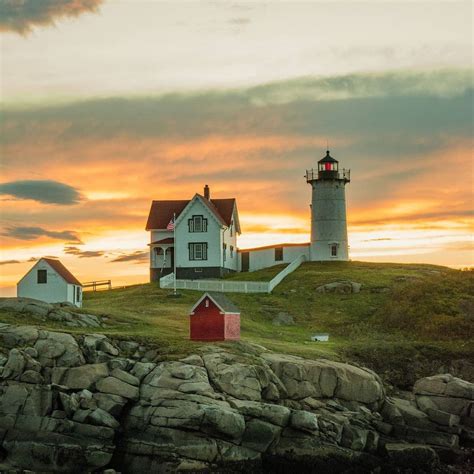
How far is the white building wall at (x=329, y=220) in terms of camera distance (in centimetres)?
8506

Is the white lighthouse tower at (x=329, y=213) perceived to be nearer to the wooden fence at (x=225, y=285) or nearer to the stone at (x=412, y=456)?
the wooden fence at (x=225, y=285)

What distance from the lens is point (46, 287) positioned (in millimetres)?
59219

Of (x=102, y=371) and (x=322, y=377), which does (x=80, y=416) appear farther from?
(x=322, y=377)

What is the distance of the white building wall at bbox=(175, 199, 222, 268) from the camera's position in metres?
77.8

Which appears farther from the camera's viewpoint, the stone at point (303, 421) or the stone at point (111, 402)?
the stone at point (303, 421)

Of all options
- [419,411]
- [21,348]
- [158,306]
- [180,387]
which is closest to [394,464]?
[419,411]

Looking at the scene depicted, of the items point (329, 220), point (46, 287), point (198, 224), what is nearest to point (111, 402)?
point (46, 287)

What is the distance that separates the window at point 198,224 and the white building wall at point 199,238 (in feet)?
0.92

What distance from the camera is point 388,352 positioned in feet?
169

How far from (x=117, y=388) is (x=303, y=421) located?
27.9 ft

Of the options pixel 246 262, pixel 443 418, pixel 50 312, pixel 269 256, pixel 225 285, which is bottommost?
pixel 443 418

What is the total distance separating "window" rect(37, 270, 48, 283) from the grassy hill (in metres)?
5.30

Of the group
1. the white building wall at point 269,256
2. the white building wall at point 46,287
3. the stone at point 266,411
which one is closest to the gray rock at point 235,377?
the stone at point 266,411

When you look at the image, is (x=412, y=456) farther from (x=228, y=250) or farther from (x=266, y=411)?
(x=228, y=250)
